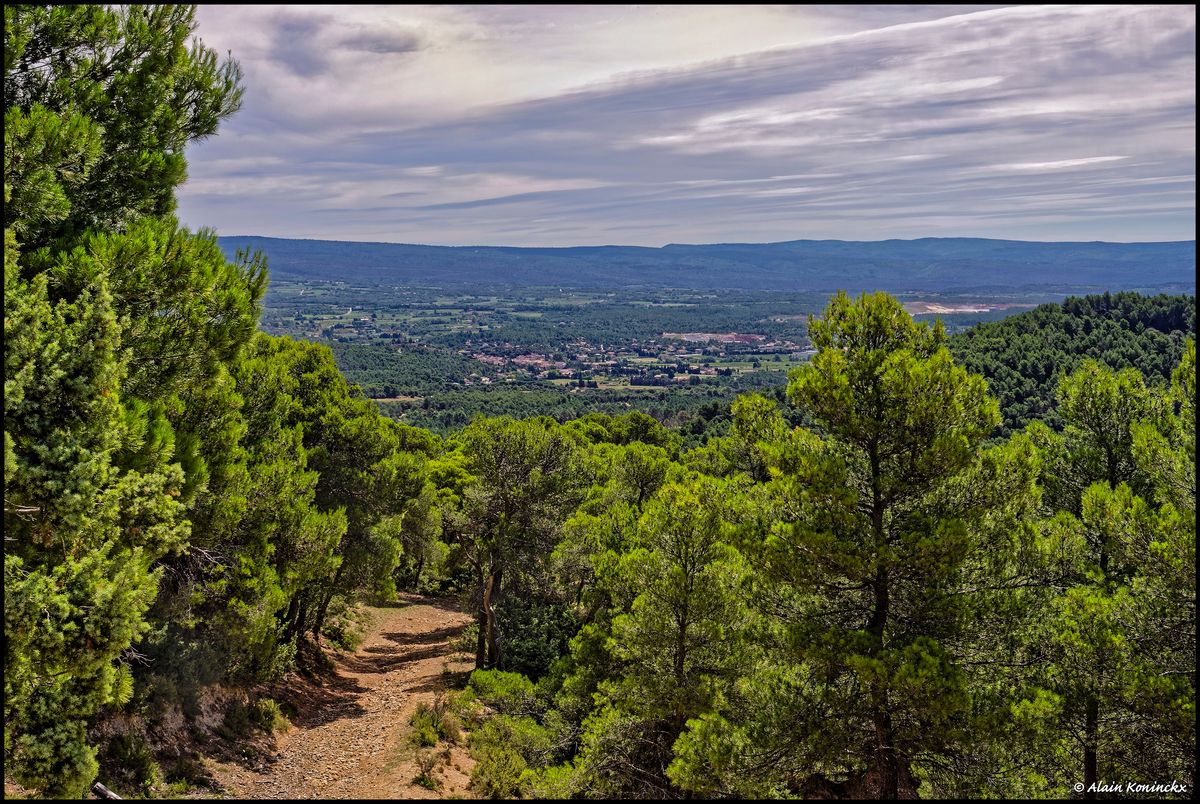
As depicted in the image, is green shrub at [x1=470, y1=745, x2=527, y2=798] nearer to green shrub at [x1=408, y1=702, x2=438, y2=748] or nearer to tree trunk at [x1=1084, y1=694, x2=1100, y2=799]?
green shrub at [x1=408, y1=702, x2=438, y2=748]

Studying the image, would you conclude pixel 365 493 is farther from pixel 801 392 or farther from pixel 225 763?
pixel 801 392

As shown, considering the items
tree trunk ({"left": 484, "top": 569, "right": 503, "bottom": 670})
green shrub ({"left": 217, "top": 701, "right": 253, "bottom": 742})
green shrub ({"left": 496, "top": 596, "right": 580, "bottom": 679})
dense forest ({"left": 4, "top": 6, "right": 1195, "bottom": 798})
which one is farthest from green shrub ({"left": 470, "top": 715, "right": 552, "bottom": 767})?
green shrub ({"left": 217, "top": 701, "right": 253, "bottom": 742})

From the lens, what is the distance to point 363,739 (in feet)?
49.3

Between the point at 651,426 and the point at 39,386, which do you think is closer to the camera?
the point at 39,386

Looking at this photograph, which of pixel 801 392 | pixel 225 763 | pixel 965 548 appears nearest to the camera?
pixel 965 548

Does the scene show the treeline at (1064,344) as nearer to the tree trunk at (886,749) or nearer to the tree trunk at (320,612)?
the tree trunk at (886,749)

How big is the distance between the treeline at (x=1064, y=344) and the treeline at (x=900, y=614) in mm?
34953

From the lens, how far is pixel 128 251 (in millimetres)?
7559

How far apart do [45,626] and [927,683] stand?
30.6ft

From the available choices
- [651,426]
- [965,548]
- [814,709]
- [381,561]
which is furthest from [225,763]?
[651,426]

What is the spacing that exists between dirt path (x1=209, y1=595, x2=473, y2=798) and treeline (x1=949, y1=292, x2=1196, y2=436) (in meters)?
36.6

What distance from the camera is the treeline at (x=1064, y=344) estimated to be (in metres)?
45.0

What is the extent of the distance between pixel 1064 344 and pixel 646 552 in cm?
5462

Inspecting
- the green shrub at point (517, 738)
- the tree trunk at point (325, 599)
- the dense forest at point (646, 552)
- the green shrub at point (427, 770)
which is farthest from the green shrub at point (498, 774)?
the tree trunk at point (325, 599)
